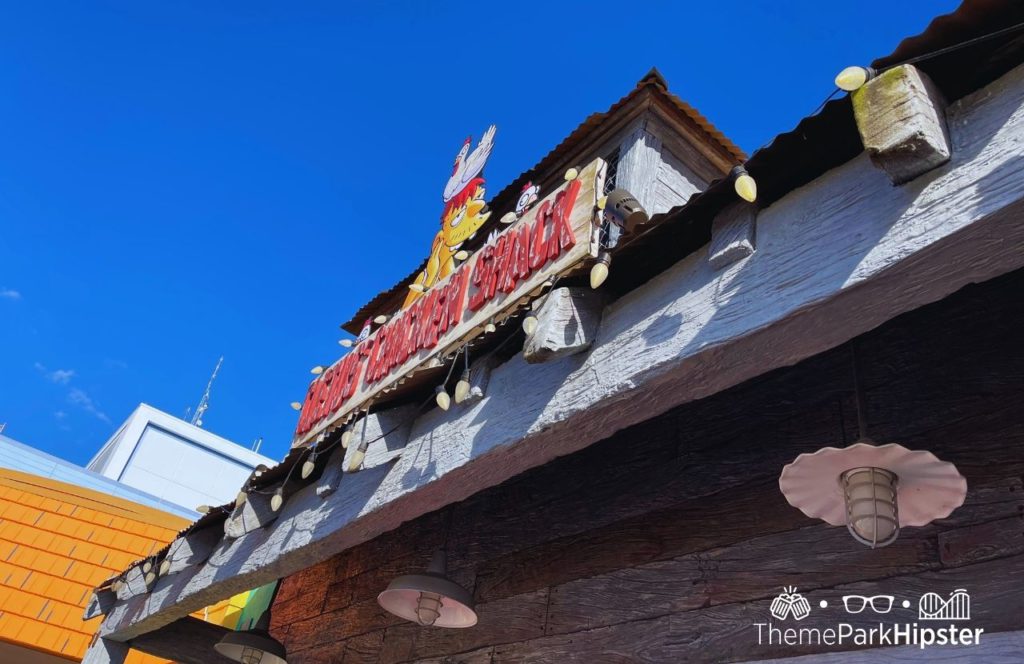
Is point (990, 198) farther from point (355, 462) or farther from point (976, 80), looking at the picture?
point (355, 462)

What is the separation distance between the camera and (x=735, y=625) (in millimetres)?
2846

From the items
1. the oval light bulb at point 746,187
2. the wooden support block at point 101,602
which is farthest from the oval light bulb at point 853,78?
the wooden support block at point 101,602

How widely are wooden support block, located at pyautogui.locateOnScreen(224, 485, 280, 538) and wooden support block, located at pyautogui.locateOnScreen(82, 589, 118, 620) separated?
267 cm

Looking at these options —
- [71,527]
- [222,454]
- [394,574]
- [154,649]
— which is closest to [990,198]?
[394,574]

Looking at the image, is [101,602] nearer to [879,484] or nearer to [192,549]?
[192,549]

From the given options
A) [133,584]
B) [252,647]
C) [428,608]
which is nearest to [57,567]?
[133,584]

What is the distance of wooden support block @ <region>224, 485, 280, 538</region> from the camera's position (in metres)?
4.17

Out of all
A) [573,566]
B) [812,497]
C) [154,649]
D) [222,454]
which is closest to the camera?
[812,497]

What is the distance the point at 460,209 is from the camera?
739 centimetres

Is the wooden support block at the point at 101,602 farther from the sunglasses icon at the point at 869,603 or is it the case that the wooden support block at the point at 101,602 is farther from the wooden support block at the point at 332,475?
the sunglasses icon at the point at 869,603

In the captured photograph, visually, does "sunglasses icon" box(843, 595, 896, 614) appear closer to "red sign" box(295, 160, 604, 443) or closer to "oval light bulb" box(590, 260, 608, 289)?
"oval light bulb" box(590, 260, 608, 289)

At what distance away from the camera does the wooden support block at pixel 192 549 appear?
4.86 m

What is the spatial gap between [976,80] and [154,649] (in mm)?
6904

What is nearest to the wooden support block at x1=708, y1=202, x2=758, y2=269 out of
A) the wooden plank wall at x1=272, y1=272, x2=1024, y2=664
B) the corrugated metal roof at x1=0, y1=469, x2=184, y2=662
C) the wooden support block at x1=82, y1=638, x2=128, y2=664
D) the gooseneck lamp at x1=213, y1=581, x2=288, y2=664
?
the wooden plank wall at x1=272, y1=272, x2=1024, y2=664
